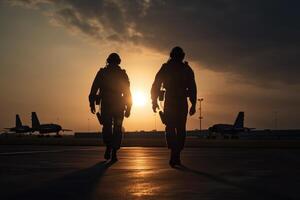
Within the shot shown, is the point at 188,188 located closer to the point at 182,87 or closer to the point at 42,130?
the point at 182,87

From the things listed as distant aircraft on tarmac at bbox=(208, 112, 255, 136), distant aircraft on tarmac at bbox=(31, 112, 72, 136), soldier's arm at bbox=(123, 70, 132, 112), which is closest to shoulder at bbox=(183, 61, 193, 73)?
soldier's arm at bbox=(123, 70, 132, 112)

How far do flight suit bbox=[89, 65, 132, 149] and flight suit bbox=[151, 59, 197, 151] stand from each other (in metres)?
1.24

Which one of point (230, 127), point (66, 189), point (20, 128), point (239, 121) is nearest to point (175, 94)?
point (66, 189)

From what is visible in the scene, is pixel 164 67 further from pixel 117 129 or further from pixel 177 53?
pixel 117 129

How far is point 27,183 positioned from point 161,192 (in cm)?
172

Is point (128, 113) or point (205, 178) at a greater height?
point (128, 113)

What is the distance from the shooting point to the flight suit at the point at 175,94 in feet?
31.6

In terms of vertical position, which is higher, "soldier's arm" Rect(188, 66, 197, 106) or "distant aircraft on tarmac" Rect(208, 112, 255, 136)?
"distant aircraft on tarmac" Rect(208, 112, 255, 136)

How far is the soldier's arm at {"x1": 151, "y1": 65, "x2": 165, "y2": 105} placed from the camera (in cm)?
988

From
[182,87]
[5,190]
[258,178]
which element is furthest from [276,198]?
[182,87]

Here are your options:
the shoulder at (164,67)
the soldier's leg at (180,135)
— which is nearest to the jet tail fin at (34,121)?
the shoulder at (164,67)

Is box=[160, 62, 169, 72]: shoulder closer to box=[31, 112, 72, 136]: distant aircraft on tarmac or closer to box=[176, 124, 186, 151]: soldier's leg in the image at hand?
box=[176, 124, 186, 151]: soldier's leg

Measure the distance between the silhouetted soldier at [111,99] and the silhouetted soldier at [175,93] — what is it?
124cm

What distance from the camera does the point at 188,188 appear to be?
5.04 meters
